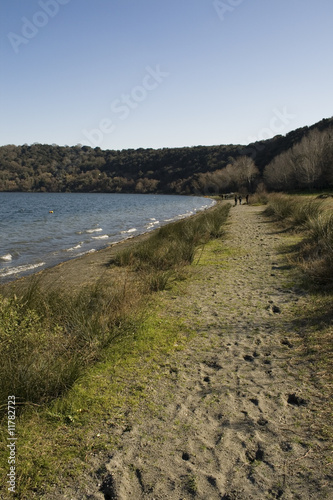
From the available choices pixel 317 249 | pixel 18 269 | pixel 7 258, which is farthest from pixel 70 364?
pixel 7 258

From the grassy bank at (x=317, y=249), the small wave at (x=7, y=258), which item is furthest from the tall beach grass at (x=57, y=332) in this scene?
the small wave at (x=7, y=258)

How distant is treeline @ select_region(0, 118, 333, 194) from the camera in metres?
93.6

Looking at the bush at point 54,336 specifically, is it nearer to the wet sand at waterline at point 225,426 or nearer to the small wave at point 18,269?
the wet sand at waterline at point 225,426

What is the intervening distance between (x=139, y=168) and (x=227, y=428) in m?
161

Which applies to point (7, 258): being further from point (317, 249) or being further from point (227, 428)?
point (227, 428)

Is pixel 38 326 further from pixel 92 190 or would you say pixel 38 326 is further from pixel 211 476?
pixel 92 190

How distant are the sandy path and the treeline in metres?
76.6

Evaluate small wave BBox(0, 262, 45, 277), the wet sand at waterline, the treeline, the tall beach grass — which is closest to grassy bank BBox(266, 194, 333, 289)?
the wet sand at waterline

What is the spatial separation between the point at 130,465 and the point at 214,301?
418 cm

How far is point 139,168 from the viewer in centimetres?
15738

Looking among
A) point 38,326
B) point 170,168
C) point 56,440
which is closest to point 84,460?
point 56,440

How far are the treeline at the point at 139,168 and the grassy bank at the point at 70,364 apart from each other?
76275mm

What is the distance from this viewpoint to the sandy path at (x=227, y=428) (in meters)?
2.34

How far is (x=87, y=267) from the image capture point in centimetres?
1147
